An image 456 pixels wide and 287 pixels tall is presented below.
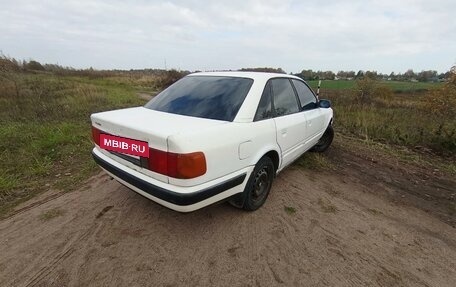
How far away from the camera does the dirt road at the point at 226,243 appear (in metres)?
2.28

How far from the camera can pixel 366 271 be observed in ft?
7.95

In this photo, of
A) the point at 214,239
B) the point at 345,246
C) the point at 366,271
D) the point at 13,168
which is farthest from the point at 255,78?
the point at 13,168

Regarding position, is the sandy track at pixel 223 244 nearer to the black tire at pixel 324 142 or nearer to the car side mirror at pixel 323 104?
the car side mirror at pixel 323 104

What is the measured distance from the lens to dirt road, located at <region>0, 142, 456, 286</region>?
2275mm

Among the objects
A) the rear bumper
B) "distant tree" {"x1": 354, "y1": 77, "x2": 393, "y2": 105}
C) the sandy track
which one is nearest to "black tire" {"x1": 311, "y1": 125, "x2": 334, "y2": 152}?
the sandy track

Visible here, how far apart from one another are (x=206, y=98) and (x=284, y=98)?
1.14 meters

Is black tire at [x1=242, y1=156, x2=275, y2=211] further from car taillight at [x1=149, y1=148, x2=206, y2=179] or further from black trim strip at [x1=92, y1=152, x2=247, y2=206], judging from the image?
car taillight at [x1=149, y1=148, x2=206, y2=179]

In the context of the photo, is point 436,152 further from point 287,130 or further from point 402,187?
point 287,130

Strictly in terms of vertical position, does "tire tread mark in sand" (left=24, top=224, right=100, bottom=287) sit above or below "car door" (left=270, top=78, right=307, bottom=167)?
below

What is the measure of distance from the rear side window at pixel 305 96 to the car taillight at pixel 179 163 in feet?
7.71

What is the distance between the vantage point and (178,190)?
2.22 meters

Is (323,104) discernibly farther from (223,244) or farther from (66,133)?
(66,133)

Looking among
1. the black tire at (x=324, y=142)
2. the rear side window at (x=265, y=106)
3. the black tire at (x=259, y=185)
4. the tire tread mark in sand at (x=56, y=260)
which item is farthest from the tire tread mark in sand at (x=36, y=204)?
the black tire at (x=324, y=142)

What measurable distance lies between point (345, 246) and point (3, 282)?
302cm
